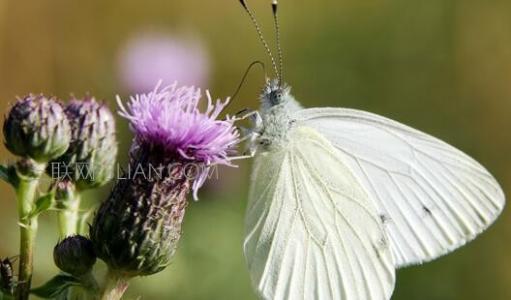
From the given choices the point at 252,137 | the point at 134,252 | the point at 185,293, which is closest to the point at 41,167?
the point at 134,252

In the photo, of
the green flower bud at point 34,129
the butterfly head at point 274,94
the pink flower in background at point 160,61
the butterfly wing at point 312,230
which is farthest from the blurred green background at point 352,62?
the green flower bud at point 34,129

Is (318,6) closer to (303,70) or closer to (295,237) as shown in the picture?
(303,70)

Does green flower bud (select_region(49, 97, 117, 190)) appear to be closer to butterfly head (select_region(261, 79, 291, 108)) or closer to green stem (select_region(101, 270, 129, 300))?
green stem (select_region(101, 270, 129, 300))

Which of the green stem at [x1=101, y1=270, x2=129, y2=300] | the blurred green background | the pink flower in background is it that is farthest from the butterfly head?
the pink flower in background

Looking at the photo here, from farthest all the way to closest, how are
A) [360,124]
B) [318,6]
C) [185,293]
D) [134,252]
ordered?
[318,6], [185,293], [360,124], [134,252]

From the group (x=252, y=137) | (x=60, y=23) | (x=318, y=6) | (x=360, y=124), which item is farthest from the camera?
(x=318, y=6)

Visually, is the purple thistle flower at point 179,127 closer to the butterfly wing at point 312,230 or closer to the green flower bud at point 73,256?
Result: the butterfly wing at point 312,230

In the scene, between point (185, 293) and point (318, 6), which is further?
point (318, 6)

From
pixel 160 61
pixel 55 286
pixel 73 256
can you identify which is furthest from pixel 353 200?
pixel 160 61
